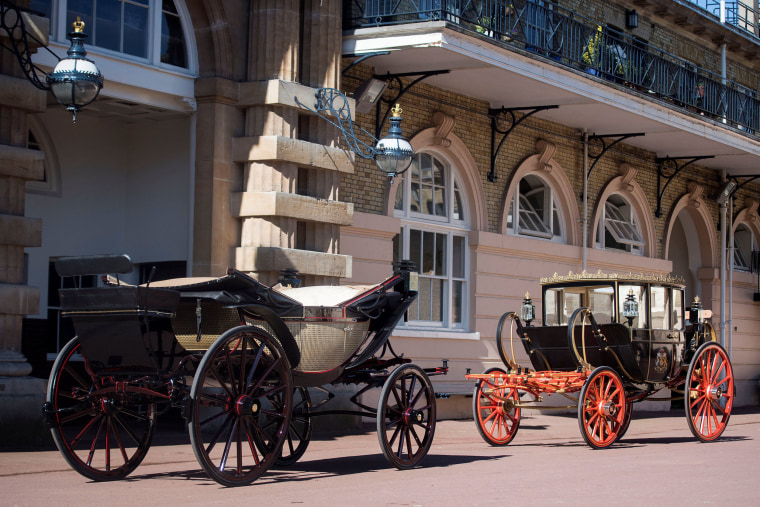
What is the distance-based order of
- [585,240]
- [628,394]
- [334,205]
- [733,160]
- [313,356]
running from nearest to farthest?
1. [313,356]
2. [628,394]
3. [334,205]
4. [585,240]
5. [733,160]

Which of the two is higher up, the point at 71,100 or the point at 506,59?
the point at 506,59

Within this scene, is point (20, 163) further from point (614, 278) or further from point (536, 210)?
point (536, 210)

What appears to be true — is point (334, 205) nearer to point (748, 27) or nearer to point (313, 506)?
point (313, 506)

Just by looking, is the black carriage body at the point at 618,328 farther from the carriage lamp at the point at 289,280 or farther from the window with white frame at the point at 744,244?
the window with white frame at the point at 744,244

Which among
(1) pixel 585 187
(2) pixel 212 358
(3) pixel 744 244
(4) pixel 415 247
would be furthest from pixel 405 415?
(3) pixel 744 244

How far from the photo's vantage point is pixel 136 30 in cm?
1296

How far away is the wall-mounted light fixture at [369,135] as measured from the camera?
40.8 feet

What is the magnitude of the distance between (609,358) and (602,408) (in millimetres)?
962

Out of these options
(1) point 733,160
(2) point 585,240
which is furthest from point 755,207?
(2) point 585,240

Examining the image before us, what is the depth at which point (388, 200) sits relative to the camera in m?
15.7

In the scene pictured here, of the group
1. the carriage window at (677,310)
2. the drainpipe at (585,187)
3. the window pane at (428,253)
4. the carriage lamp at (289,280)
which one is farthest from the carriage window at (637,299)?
the drainpipe at (585,187)

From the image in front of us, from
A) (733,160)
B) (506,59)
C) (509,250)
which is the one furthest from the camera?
(733,160)

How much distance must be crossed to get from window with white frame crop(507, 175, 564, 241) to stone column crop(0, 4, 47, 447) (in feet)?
31.3

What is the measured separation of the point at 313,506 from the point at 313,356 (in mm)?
2041
